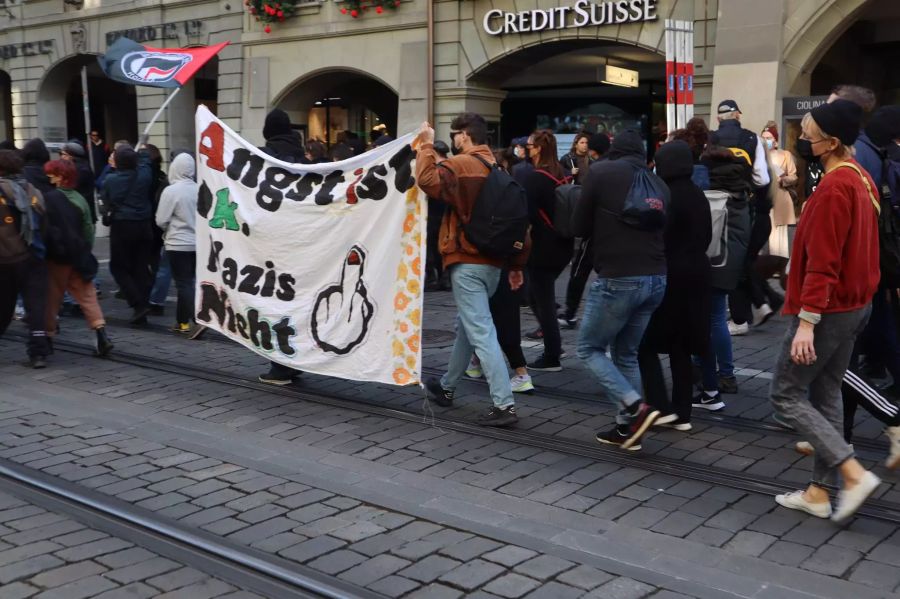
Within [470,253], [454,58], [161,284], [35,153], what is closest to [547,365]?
[470,253]

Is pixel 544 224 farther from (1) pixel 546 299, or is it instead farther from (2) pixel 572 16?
(2) pixel 572 16

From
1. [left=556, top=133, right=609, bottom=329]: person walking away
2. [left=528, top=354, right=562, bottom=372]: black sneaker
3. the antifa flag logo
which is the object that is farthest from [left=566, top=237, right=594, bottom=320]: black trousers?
the antifa flag logo

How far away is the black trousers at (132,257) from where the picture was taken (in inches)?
414

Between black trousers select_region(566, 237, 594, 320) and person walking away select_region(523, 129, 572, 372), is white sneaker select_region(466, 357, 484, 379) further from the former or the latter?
black trousers select_region(566, 237, 594, 320)

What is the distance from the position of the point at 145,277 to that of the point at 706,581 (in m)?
8.30

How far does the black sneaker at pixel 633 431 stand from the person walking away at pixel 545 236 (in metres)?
2.05

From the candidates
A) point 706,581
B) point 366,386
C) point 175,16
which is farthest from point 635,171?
point 175,16

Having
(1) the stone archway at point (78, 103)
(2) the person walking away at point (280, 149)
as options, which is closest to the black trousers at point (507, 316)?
(2) the person walking away at point (280, 149)

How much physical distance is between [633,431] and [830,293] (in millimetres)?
1556

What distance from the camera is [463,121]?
6.26 meters

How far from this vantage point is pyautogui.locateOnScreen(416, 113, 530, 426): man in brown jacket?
6.06 meters

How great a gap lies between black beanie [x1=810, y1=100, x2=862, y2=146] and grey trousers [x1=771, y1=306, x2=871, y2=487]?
0.81m

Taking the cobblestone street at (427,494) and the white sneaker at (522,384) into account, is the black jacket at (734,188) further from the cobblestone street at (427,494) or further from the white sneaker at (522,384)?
the white sneaker at (522,384)

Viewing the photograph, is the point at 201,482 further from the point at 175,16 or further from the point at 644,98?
the point at 175,16
